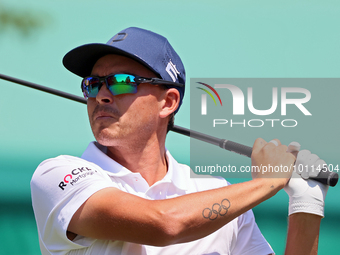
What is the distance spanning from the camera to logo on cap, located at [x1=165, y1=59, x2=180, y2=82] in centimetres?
212

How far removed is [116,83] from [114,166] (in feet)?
1.36

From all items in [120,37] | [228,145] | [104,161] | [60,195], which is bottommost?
[60,195]

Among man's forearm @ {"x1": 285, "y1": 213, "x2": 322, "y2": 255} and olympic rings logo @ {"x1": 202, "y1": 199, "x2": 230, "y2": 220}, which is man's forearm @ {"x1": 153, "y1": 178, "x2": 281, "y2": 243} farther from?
man's forearm @ {"x1": 285, "y1": 213, "x2": 322, "y2": 255}

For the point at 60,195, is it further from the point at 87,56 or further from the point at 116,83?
the point at 87,56

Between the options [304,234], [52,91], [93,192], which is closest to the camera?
[93,192]

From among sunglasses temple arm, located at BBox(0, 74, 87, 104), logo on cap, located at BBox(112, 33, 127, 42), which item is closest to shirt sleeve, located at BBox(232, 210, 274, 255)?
logo on cap, located at BBox(112, 33, 127, 42)

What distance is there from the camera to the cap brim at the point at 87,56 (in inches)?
77.5

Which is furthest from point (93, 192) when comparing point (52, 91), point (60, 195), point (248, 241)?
point (52, 91)

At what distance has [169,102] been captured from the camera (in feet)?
7.23

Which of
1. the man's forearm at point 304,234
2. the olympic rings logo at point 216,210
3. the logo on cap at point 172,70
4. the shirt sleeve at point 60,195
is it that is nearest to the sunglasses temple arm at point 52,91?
the logo on cap at point 172,70

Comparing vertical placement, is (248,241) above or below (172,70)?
below

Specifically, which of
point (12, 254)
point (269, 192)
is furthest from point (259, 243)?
point (12, 254)

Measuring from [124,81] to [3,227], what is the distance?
338 cm

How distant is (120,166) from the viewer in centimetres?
190
